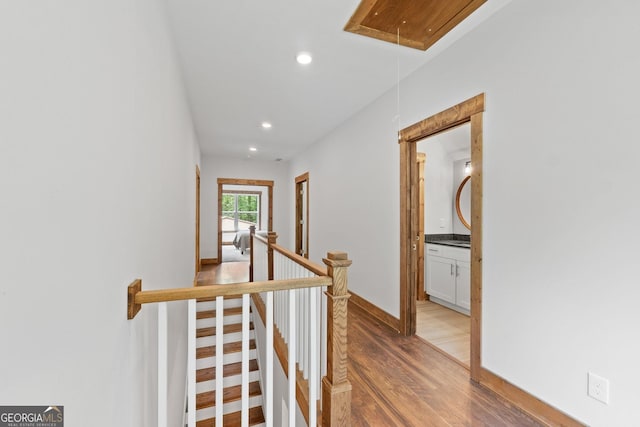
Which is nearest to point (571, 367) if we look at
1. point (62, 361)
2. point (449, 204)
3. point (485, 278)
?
point (485, 278)

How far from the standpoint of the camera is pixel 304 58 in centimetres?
251

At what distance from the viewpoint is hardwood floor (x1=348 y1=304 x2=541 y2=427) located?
1.69m

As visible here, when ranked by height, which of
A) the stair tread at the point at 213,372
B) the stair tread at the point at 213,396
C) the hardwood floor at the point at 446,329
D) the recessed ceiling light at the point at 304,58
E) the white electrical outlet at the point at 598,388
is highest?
the recessed ceiling light at the point at 304,58

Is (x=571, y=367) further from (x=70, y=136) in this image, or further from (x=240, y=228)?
(x=240, y=228)

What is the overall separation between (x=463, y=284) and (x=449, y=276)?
241 mm

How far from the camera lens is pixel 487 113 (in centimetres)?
203

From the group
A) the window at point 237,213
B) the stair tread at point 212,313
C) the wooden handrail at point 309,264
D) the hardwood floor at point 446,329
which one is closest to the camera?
the wooden handrail at point 309,264

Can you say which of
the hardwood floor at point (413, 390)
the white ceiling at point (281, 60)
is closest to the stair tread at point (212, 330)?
the hardwood floor at point (413, 390)

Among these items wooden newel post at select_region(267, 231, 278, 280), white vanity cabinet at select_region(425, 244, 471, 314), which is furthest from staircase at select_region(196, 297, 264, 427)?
white vanity cabinet at select_region(425, 244, 471, 314)

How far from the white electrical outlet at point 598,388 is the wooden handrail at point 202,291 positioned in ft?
4.89

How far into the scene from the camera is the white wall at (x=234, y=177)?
21.5 ft

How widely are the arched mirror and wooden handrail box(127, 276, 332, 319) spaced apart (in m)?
3.64

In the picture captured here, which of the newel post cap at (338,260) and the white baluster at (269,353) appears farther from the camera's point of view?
the newel post cap at (338,260)

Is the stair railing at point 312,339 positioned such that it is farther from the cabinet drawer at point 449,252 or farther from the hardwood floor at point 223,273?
the hardwood floor at point 223,273
